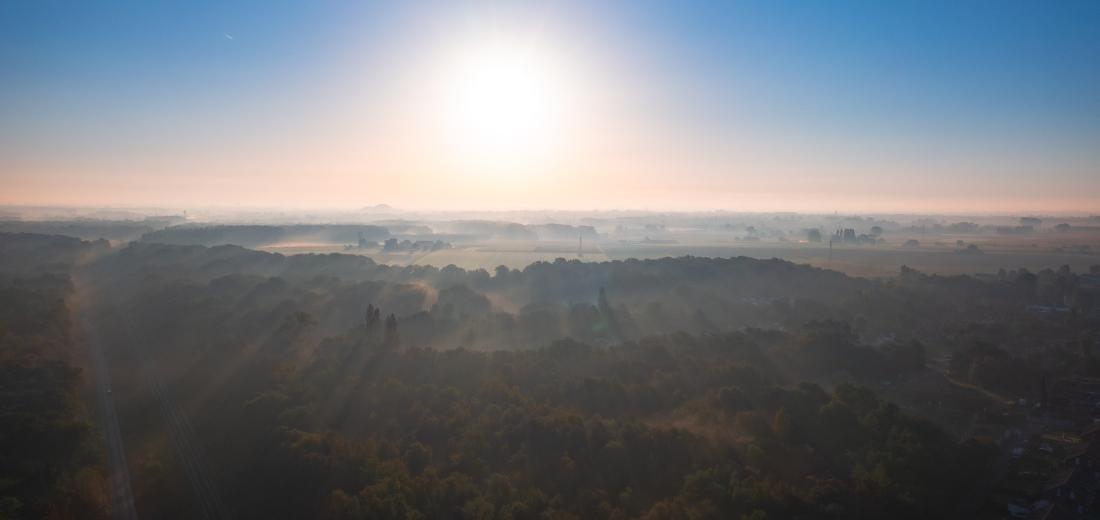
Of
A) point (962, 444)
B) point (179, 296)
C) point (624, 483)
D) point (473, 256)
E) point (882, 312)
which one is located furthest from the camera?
point (473, 256)

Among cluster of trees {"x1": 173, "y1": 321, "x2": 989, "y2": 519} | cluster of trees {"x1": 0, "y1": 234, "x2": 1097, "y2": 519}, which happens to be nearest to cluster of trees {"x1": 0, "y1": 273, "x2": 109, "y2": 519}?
cluster of trees {"x1": 0, "y1": 234, "x2": 1097, "y2": 519}

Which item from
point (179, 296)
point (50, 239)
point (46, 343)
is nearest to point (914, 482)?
point (46, 343)

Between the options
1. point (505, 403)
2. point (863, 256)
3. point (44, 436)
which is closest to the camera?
point (44, 436)

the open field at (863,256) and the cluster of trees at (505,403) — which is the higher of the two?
the open field at (863,256)

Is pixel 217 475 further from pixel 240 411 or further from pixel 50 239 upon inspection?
pixel 50 239

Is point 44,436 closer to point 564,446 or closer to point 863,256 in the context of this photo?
point 564,446

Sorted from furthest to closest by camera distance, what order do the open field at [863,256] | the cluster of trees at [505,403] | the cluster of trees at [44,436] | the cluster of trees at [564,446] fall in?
the open field at [863,256] < the cluster of trees at [505,403] < the cluster of trees at [44,436] < the cluster of trees at [564,446]

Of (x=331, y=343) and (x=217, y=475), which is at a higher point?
(x=331, y=343)

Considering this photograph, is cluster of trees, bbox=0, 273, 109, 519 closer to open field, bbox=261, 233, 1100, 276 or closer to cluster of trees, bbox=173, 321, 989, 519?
cluster of trees, bbox=173, 321, 989, 519

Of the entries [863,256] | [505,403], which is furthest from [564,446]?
[863,256]

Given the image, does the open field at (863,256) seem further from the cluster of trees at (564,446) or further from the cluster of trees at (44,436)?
the cluster of trees at (564,446)

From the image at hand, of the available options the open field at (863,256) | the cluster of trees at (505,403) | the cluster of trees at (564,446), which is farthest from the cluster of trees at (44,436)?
the open field at (863,256)
